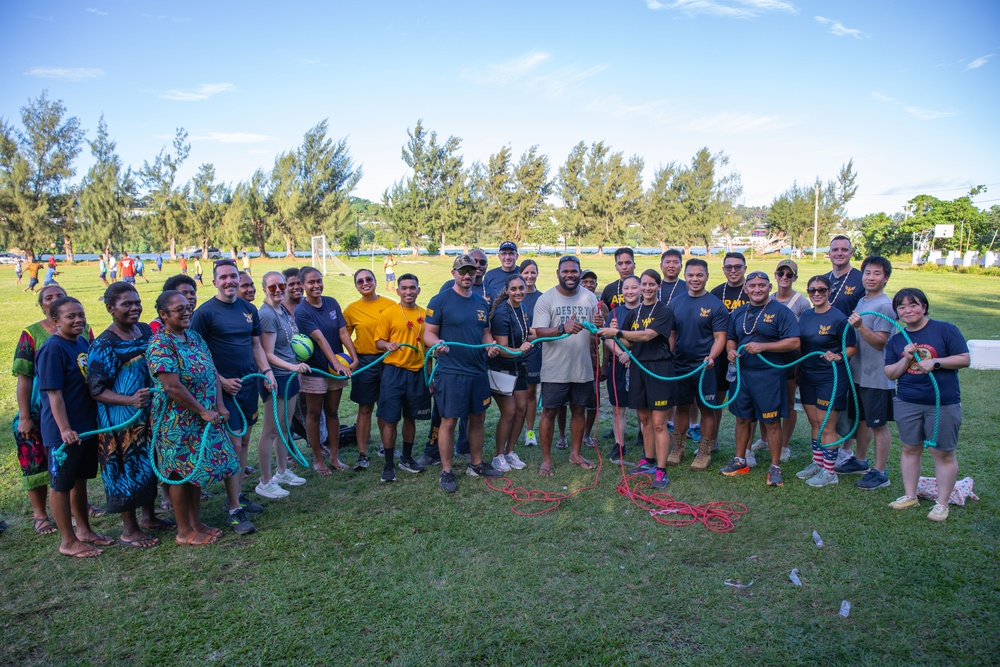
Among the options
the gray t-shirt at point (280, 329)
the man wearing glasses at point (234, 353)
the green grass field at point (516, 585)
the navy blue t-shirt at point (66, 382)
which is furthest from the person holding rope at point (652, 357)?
the navy blue t-shirt at point (66, 382)

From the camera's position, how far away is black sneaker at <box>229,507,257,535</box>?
4.64 metres

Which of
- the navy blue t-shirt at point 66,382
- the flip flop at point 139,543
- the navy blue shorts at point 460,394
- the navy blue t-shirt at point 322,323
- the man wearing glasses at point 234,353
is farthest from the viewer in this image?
the navy blue t-shirt at point 322,323

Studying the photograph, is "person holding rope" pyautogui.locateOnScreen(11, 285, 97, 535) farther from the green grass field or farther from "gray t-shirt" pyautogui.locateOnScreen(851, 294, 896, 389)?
"gray t-shirt" pyautogui.locateOnScreen(851, 294, 896, 389)

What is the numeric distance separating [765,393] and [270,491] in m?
4.46

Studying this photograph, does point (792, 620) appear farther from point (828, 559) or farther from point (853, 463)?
point (853, 463)

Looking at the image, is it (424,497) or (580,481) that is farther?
(580,481)

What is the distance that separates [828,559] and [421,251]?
192 feet

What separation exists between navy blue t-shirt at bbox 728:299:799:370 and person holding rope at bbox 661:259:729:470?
0.12 m

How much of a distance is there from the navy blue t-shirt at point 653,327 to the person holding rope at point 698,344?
0.12 meters

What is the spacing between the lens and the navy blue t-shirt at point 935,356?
4.64m

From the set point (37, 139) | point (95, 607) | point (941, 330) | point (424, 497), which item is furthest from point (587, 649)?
point (37, 139)

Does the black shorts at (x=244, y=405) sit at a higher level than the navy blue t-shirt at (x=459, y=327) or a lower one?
lower

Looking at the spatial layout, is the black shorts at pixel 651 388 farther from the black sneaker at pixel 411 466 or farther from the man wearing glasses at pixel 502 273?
the black sneaker at pixel 411 466

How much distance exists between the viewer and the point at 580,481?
5.74 metres
